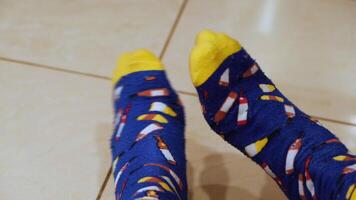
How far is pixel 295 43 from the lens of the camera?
97 centimetres

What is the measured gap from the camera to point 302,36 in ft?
3.23

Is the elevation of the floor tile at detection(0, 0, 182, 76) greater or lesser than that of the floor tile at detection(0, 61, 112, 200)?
greater

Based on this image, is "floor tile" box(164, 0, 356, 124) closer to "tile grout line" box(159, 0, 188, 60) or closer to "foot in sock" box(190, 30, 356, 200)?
"tile grout line" box(159, 0, 188, 60)

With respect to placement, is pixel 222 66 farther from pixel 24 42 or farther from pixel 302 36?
pixel 24 42

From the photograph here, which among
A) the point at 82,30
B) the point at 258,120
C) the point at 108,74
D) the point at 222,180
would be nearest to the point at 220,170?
the point at 222,180

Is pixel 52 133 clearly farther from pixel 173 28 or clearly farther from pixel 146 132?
pixel 173 28

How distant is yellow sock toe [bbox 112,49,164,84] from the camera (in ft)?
2.43

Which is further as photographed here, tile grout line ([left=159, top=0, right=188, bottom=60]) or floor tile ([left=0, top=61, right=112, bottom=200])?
tile grout line ([left=159, top=0, right=188, bottom=60])

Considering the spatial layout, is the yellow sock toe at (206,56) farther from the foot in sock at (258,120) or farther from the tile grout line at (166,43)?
the tile grout line at (166,43)

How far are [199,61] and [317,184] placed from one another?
23 centimetres

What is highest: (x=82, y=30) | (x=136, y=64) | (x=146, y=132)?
(x=82, y=30)

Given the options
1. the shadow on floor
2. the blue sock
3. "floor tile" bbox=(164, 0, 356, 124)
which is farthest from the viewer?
"floor tile" bbox=(164, 0, 356, 124)

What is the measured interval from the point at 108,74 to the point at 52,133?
16 cm

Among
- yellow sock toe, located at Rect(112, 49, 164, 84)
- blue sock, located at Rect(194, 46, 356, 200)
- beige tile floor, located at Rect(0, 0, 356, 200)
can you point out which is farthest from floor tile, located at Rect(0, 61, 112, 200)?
blue sock, located at Rect(194, 46, 356, 200)
